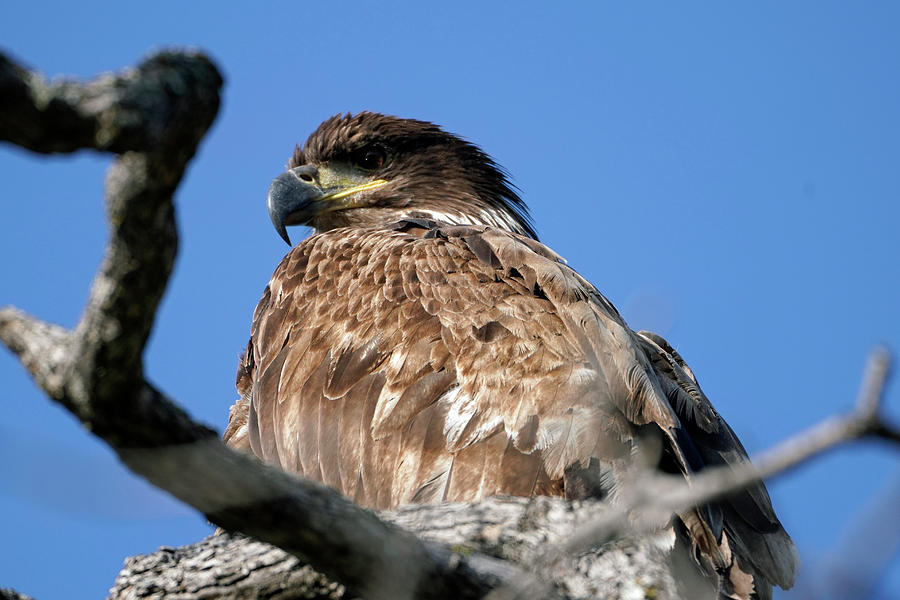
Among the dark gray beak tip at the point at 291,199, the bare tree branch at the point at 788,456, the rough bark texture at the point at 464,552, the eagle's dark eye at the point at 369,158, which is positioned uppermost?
the eagle's dark eye at the point at 369,158

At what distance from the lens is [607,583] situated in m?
3.24

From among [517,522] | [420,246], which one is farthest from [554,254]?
[517,522]

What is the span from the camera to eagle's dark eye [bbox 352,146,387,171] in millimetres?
7000

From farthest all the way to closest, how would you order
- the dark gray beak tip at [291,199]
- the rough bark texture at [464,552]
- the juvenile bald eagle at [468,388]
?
the dark gray beak tip at [291,199], the juvenile bald eagle at [468,388], the rough bark texture at [464,552]

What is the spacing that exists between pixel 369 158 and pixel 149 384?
4.95 metres

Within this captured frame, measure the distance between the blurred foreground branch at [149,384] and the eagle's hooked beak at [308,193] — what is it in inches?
164

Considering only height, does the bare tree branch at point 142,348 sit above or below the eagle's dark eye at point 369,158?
below

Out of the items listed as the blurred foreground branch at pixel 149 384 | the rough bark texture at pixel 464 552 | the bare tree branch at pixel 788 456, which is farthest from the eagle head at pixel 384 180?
the bare tree branch at pixel 788 456

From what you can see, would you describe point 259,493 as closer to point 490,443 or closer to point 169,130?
point 169,130

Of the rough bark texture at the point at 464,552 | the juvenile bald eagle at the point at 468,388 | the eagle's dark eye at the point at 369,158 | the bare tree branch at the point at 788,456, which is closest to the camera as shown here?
the bare tree branch at the point at 788,456

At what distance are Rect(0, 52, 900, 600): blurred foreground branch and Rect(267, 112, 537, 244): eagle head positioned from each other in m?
4.32

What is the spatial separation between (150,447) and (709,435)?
2.94m

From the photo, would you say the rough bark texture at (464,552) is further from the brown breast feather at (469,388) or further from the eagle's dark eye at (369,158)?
the eagle's dark eye at (369,158)

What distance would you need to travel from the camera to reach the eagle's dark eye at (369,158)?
23.0 feet
